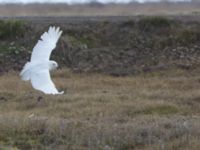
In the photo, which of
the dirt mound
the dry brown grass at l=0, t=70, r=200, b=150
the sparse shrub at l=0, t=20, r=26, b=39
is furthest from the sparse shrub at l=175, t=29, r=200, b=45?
the sparse shrub at l=0, t=20, r=26, b=39

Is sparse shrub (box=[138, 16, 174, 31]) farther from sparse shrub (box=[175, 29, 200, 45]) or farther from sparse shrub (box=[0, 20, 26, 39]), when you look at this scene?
sparse shrub (box=[0, 20, 26, 39])

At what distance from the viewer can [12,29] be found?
1089 inches

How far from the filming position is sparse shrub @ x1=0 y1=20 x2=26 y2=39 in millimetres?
27562

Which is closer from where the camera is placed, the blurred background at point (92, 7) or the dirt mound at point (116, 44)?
the dirt mound at point (116, 44)

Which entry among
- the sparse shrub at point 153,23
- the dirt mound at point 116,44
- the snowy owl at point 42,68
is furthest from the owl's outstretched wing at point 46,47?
the sparse shrub at point 153,23

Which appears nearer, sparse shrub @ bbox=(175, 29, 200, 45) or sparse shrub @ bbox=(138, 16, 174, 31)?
sparse shrub @ bbox=(175, 29, 200, 45)

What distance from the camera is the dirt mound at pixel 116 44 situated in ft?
80.8

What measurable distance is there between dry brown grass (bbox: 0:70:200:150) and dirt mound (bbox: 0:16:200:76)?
164 cm

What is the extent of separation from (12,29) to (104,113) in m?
14.7

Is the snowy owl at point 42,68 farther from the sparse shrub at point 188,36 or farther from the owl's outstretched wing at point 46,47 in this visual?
the sparse shrub at point 188,36

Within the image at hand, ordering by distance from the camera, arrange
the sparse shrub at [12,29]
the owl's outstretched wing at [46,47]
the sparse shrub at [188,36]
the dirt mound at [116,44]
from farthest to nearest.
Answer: the sparse shrub at [12,29], the sparse shrub at [188,36], the dirt mound at [116,44], the owl's outstretched wing at [46,47]

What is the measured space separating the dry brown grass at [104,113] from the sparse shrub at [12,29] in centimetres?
438

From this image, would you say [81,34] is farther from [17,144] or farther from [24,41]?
[17,144]

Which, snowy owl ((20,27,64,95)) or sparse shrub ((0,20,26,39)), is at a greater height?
snowy owl ((20,27,64,95))
